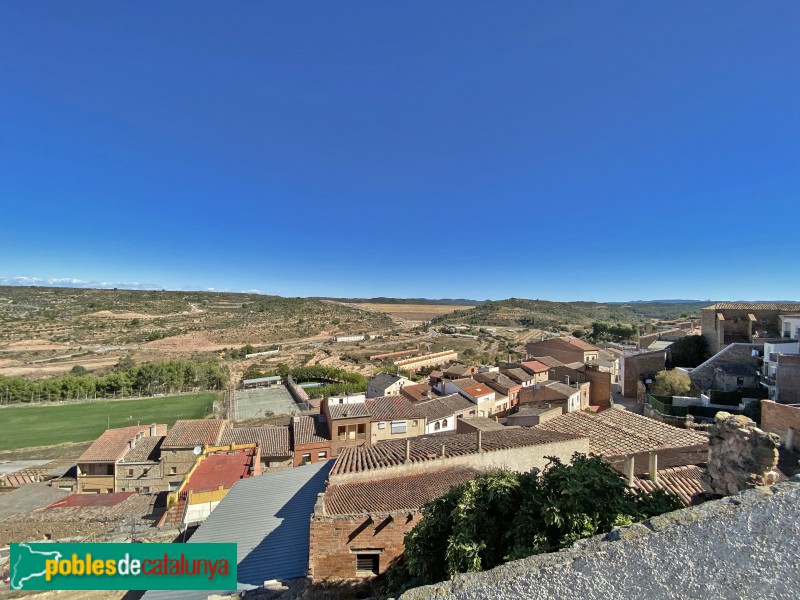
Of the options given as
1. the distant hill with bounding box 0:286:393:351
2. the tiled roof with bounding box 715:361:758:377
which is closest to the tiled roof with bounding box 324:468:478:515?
the tiled roof with bounding box 715:361:758:377

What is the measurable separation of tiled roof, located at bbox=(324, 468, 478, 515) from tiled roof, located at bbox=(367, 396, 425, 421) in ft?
51.1

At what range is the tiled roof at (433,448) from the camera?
484 inches

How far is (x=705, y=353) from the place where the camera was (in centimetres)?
3519

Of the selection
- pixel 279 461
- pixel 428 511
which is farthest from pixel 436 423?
pixel 428 511

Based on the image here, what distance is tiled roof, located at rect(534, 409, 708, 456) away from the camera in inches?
531

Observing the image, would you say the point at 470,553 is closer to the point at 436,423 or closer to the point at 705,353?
the point at 436,423

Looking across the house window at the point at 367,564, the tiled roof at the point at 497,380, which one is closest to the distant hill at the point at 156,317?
the tiled roof at the point at 497,380

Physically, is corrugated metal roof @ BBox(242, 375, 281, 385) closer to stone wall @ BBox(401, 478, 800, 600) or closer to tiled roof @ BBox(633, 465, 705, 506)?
tiled roof @ BBox(633, 465, 705, 506)

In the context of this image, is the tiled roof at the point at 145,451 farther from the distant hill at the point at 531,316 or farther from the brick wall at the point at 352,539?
the distant hill at the point at 531,316

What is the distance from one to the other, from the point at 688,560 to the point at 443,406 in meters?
27.9

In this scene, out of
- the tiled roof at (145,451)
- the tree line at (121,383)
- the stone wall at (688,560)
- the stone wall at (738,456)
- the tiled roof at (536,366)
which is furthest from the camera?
the tree line at (121,383)

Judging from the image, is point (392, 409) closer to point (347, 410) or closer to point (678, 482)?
point (347, 410)

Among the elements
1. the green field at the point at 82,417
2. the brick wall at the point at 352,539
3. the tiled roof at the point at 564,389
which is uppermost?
the brick wall at the point at 352,539

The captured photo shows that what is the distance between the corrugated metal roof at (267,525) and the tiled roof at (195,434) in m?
13.7
